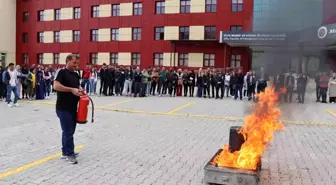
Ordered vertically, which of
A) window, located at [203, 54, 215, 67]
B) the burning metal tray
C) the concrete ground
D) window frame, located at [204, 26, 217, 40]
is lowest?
the concrete ground

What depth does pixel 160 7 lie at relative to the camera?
→ 3738 centimetres

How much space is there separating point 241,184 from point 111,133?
462 centimetres

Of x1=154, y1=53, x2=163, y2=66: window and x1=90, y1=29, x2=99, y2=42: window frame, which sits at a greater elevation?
x1=90, y1=29, x2=99, y2=42: window frame

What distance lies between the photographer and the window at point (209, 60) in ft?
115

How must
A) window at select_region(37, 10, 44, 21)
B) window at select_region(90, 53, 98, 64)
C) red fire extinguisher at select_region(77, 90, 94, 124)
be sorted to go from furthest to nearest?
1. window at select_region(37, 10, 44, 21)
2. window at select_region(90, 53, 98, 64)
3. red fire extinguisher at select_region(77, 90, 94, 124)

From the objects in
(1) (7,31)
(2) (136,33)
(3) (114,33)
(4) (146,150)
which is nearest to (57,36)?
(1) (7,31)

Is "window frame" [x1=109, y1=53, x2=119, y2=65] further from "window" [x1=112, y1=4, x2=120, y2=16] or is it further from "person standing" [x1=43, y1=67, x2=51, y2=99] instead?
"person standing" [x1=43, y1=67, x2=51, y2=99]

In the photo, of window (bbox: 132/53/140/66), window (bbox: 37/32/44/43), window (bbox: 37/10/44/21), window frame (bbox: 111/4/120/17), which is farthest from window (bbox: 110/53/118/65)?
window (bbox: 37/10/44/21)

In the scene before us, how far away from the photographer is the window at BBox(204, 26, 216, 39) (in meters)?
34.8

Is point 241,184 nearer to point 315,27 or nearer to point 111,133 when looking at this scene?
point 315,27

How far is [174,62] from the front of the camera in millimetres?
36625

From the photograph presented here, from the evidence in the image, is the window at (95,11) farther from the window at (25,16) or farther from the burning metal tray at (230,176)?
the burning metal tray at (230,176)

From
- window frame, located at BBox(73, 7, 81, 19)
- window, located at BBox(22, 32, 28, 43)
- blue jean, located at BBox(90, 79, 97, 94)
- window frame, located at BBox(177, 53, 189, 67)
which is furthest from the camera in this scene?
window, located at BBox(22, 32, 28, 43)

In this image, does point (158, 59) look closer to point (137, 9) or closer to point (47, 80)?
point (137, 9)
